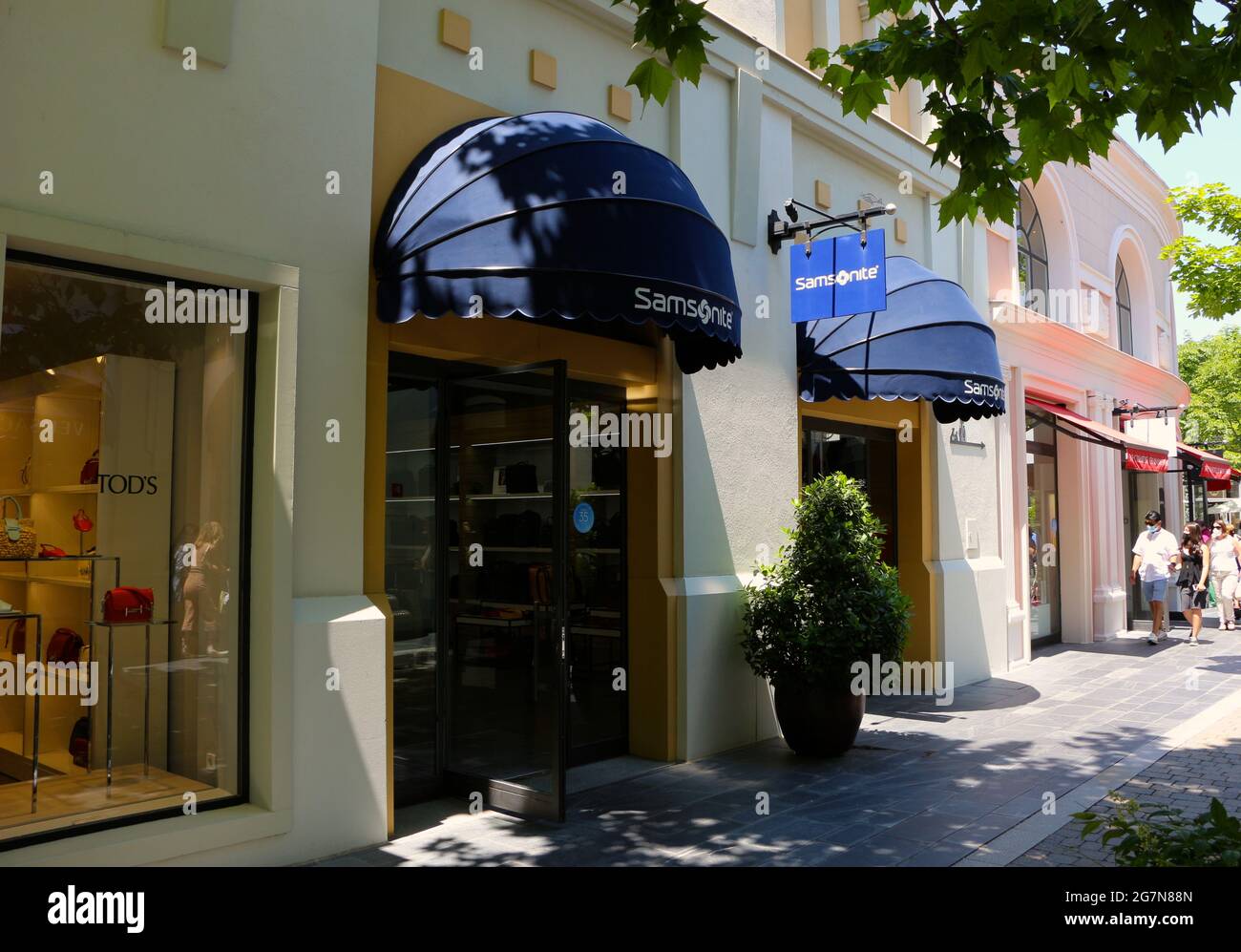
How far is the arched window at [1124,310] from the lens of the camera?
19531mm

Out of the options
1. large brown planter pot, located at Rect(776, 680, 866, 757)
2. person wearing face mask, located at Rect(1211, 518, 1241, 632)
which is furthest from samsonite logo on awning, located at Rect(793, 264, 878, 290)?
person wearing face mask, located at Rect(1211, 518, 1241, 632)

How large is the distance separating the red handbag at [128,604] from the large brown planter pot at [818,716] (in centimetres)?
476

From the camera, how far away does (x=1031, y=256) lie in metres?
15.2

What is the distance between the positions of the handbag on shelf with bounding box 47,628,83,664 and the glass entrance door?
2.35 meters

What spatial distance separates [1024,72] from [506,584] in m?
4.47

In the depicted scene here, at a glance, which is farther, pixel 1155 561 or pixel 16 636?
pixel 1155 561

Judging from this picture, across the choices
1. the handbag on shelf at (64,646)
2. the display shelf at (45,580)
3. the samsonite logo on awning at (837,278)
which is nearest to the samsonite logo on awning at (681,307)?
the samsonite logo on awning at (837,278)

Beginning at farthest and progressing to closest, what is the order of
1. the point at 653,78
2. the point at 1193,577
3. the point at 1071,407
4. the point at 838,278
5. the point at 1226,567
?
the point at 1193,577
the point at 1226,567
the point at 1071,407
the point at 838,278
the point at 653,78

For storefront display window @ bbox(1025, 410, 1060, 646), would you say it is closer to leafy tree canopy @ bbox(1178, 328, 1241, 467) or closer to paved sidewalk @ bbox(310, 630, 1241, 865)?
paved sidewalk @ bbox(310, 630, 1241, 865)

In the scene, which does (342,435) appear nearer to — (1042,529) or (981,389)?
(981,389)

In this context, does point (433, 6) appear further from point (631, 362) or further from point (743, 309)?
point (743, 309)

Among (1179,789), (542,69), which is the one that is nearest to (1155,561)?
(1179,789)

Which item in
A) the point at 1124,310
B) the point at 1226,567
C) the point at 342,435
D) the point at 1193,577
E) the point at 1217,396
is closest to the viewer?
the point at 342,435

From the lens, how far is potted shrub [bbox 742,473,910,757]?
24.8ft
